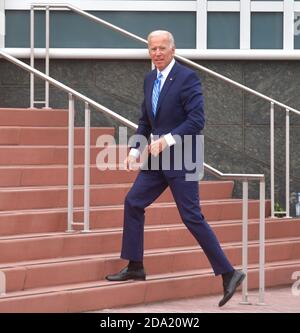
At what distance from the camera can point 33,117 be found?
10.9 meters

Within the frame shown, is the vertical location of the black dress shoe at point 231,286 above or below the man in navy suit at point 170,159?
below

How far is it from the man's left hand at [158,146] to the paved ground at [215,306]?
116 cm

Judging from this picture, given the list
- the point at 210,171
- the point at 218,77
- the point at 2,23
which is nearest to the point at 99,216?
the point at 210,171

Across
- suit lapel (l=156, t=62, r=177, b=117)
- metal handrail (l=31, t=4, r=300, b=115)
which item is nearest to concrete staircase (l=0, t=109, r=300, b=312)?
metal handrail (l=31, t=4, r=300, b=115)

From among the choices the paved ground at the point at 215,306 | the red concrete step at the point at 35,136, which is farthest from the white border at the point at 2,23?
the paved ground at the point at 215,306

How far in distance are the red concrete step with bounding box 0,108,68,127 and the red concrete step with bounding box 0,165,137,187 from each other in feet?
2.63

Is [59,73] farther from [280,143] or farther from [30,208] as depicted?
[30,208]

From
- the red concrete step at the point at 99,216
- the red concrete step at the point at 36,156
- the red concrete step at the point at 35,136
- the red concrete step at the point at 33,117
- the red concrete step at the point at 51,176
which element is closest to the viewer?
the red concrete step at the point at 99,216

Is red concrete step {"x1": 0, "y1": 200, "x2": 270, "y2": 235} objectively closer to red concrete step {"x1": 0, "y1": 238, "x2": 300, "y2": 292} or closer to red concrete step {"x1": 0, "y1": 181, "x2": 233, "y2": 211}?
red concrete step {"x1": 0, "y1": 181, "x2": 233, "y2": 211}

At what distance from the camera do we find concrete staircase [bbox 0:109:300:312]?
8.28 meters

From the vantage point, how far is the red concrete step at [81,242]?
848 cm

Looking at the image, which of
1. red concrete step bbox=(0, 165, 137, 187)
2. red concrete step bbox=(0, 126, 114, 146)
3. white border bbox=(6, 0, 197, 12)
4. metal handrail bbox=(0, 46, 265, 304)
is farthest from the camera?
white border bbox=(6, 0, 197, 12)

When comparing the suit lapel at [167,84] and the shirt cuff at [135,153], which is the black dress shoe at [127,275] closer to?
the shirt cuff at [135,153]
